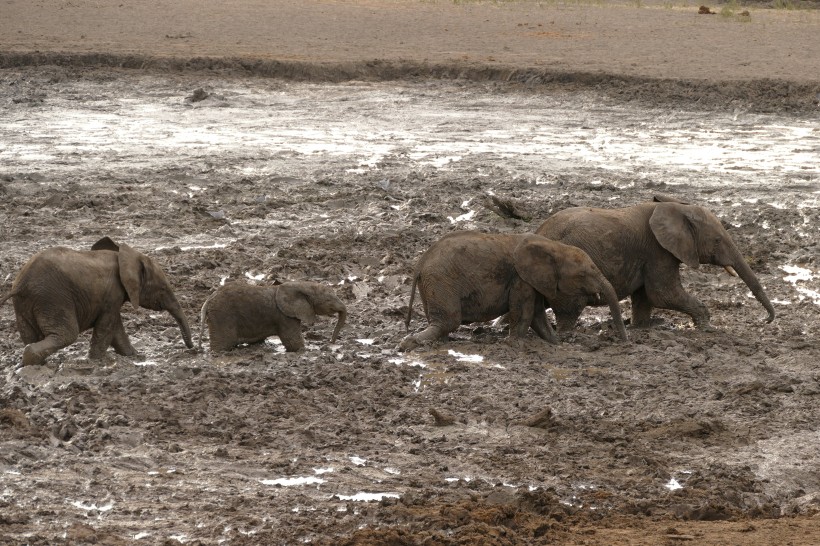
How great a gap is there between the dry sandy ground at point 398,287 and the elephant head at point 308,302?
0.29 m

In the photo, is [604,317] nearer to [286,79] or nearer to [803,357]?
[803,357]

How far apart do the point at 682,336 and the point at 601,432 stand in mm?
2391

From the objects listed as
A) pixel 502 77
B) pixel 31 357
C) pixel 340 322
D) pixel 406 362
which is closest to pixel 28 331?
pixel 31 357

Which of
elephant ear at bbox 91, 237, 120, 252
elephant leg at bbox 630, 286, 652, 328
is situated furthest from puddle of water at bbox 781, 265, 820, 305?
elephant ear at bbox 91, 237, 120, 252

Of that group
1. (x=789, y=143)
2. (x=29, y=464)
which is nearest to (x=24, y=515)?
(x=29, y=464)

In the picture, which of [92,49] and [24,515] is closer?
[24,515]

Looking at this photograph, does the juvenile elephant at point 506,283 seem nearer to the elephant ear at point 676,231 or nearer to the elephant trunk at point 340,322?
the elephant trunk at point 340,322

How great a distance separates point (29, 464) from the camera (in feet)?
26.4

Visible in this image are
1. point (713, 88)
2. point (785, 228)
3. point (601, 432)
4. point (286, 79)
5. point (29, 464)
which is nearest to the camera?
point (29, 464)

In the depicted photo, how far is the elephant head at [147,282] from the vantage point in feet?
33.2

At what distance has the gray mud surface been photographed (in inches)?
302

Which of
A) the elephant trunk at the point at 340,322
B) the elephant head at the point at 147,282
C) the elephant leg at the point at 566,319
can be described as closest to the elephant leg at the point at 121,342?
the elephant head at the point at 147,282

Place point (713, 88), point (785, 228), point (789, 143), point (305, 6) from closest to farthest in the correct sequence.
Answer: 1. point (785, 228)
2. point (789, 143)
3. point (713, 88)
4. point (305, 6)

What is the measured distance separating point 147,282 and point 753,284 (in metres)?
4.89
